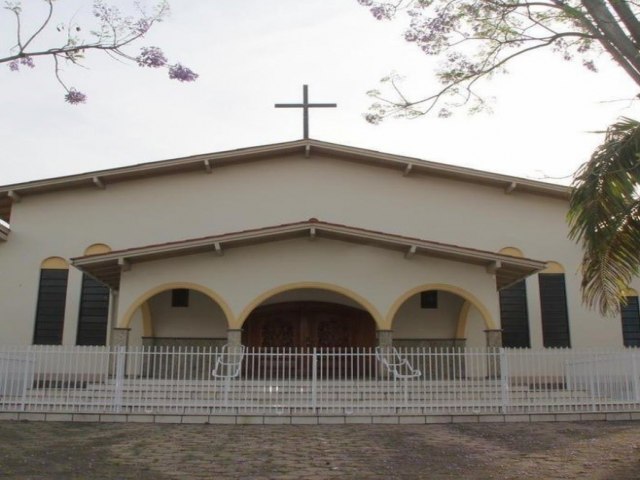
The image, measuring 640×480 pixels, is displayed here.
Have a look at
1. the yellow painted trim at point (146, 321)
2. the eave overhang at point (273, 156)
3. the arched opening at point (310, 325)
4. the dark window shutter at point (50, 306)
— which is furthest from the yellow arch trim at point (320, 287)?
the dark window shutter at point (50, 306)

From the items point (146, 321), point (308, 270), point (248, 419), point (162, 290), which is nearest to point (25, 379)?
point (162, 290)

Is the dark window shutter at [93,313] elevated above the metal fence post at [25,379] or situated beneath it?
elevated above

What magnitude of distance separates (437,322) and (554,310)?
3.21 metres

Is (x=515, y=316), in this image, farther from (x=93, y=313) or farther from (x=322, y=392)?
(x=93, y=313)

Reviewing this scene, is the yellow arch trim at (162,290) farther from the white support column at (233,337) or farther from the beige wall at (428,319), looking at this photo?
the beige wall at (428,319)

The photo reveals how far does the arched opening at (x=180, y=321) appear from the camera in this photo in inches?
647

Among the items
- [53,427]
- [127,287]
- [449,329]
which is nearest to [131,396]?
[53,427]

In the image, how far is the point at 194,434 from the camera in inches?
398

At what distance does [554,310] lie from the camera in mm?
17281

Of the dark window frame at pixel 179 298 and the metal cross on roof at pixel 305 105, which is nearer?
the dark window frame at pixel 179 298

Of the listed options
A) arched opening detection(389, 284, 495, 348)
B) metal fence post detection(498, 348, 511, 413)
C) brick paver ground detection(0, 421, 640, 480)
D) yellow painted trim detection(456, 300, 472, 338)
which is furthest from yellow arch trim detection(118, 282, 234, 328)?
yellow painted trim detection(456, 300, 472, 338)

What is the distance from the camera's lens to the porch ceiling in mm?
13602

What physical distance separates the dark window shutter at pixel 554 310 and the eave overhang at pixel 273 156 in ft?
7.47

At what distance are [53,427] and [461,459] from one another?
21.5 ft
